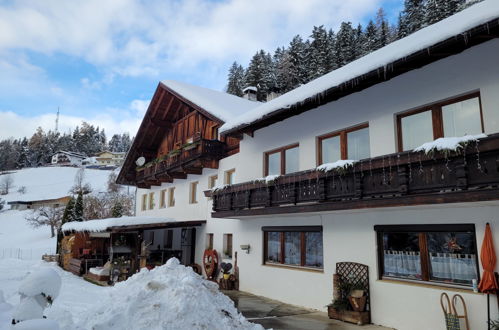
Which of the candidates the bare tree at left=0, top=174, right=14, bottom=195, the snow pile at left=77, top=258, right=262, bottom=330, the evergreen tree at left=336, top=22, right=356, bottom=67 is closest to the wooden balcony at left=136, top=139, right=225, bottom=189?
the snow pile at left=77, top=258, right=262, bottom=330

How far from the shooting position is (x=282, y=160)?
14.5 m

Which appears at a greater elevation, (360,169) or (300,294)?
(360,169)

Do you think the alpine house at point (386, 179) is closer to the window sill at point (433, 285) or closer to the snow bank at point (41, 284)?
the window sill at point (433, 285)

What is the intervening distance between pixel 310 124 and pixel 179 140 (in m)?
12.2

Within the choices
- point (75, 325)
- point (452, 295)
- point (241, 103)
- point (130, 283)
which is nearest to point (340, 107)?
point (452, 295)

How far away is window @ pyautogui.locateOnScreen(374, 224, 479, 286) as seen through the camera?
8.53m

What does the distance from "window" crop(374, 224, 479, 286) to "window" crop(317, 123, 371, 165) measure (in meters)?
2.44

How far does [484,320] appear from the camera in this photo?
7.82m

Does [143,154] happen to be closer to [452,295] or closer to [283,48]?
[452,295]

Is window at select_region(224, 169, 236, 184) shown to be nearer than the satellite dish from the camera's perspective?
Yes

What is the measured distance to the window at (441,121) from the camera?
8641 millimetres

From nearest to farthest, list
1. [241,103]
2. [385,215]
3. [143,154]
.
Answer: [385,215]
[241,103]
[143,154]

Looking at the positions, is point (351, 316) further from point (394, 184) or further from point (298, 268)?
point (394, 184)

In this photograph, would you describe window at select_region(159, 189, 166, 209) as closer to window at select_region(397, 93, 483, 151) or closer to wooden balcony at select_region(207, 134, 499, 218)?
wooden balcony at select_region(207, 134, 499, 218)
